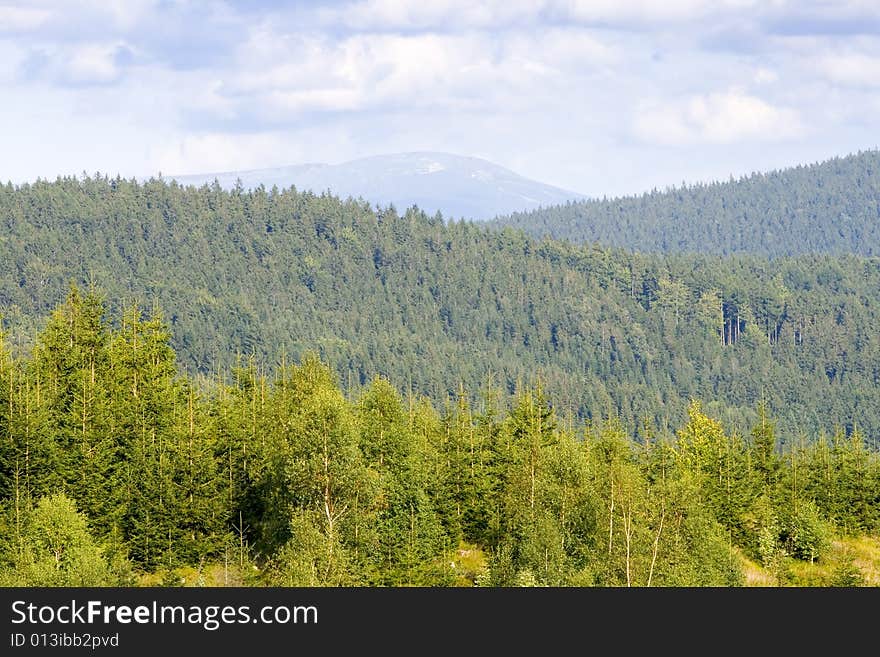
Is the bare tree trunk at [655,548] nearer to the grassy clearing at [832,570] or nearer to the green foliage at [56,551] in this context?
the grassy clearing at [832,570]

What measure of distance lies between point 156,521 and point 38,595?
34.4 metres

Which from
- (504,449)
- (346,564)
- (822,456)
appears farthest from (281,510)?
(822,456)

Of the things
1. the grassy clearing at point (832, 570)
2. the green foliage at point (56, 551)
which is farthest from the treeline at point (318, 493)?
the grassy clearing at point (832, 570)

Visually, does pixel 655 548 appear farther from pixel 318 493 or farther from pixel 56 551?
pixel 56 551

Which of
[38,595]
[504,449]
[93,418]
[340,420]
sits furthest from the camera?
[504,449]

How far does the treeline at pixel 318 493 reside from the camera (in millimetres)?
57906

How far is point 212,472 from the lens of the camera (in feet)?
222

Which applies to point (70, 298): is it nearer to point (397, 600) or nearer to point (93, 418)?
point (93, 418)

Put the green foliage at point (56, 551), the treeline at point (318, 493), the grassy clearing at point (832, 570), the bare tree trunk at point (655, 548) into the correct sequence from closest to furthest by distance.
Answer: the green foliage at point (56, 551) → the bare tree trunk at point (655, 548) → the treeline at point (318, 493) → the grassy clearing at point (832, 570)

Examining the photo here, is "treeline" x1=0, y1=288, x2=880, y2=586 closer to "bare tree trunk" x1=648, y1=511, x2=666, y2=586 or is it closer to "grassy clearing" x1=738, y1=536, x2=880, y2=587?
"bare tree trunk" x1=648, y1=511, x2=666, y2=586

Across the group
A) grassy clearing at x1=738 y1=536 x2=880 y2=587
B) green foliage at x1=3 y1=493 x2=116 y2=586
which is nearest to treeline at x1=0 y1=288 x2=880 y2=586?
green foliage at x1=3 y1=493 x2=116 y2=586

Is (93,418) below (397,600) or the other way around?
the other way around

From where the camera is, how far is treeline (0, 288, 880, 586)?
5791 centimetres

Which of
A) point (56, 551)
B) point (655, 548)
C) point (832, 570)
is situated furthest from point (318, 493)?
point (832, 570)
